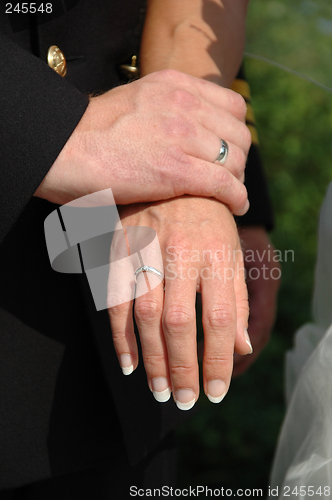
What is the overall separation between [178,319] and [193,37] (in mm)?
614

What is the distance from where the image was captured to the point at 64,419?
964 millimetres

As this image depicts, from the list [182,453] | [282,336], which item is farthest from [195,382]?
[282,336]

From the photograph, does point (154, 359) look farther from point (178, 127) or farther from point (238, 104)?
point (238, 104)

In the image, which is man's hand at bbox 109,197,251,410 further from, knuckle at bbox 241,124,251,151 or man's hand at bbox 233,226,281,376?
man's hand at bbox 233,226,281,376

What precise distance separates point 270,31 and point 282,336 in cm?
161

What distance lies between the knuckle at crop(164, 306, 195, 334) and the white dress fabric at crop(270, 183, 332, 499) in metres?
0.30

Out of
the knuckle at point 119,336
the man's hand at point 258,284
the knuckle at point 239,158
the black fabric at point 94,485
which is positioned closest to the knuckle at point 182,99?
the knuckle at point 239,158

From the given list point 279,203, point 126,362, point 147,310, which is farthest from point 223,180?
point 279,203

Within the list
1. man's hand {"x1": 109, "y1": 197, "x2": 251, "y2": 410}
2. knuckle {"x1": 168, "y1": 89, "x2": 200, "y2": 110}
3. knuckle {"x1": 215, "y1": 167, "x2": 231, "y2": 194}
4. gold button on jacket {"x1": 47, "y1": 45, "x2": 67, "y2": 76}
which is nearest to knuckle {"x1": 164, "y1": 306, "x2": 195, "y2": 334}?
man's hand {"x1": 109, "y1": 197, "x2": 251, "y2": 410}

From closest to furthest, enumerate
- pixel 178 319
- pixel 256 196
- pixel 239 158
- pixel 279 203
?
pixel 178 319 → pixel 239 158 → pixel 256 196 → pixel 279 203

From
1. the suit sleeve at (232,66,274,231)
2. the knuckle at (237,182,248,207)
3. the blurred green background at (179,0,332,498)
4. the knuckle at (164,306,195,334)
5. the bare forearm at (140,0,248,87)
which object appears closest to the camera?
the knuckle at (164,306,195,334)

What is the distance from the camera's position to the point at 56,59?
2.71ft

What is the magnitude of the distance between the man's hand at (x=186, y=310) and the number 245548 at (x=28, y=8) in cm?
42

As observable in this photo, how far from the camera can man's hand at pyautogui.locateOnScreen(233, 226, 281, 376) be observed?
53.6 inches
